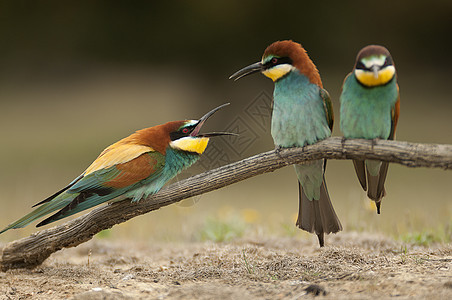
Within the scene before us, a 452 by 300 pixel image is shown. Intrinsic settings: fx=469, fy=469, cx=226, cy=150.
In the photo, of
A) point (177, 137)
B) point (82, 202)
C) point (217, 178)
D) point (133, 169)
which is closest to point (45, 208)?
point (82, 202)

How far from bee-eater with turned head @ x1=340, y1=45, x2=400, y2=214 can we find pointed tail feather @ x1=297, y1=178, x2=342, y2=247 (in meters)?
0.54

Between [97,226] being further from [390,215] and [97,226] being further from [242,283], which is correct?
[390,215]

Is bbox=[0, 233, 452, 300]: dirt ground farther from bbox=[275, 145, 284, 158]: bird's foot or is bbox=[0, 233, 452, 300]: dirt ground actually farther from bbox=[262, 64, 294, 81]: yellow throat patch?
bbox=[262, 64, 294, 81]: yellow throat patch

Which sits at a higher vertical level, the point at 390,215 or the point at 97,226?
the point at 97,226

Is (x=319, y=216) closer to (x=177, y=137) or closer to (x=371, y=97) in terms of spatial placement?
(x=371, y=97)

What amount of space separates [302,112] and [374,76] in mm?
476

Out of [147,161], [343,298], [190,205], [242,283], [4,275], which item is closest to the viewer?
[343,298]

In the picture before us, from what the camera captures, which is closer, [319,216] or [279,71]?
[279,71]

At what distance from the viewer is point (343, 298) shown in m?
2.05

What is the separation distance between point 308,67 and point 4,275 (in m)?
2.28

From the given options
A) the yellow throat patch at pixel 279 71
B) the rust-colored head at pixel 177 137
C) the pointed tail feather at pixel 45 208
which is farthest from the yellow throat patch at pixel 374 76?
the pointed tail feather at pixel 45 208

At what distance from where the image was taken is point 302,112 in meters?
2.72

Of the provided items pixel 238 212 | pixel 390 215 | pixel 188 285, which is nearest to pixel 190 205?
pixel 238 212

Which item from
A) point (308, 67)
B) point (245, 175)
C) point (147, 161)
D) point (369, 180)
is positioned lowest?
point (369, 180)
